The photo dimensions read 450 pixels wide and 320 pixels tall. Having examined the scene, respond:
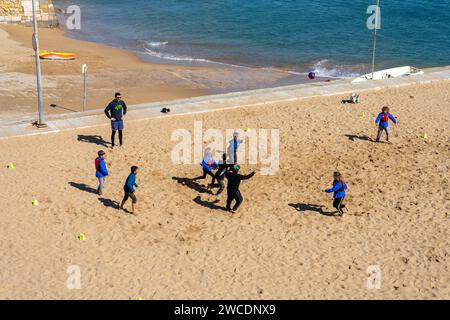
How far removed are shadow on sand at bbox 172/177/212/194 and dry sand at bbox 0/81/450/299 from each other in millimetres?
81

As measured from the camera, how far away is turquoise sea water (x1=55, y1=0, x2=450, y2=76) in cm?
3759

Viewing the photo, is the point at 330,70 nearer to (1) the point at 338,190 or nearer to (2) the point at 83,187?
(1) the point at 338,190

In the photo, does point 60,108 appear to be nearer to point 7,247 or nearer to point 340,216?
point 7,247

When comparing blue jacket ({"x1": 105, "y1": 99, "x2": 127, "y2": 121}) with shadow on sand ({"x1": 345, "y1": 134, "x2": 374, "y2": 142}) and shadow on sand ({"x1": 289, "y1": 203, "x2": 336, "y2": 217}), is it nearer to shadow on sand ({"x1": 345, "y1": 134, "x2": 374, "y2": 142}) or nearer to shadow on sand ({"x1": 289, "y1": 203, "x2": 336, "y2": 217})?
shadow on sand ({"x1": 289, "y1": 203, "x2": 336, "y2": 217})

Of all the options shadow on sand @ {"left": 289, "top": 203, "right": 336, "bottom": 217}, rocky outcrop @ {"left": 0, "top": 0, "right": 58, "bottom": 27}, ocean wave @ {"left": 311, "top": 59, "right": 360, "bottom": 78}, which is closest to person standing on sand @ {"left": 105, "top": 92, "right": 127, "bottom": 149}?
shadow on sand @ {"left": 289, "top": 203, "right": 336, "bottom": 217}

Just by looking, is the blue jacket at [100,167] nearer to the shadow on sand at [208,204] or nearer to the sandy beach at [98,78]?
the shadow on sand at [208,204]

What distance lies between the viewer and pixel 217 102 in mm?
23250

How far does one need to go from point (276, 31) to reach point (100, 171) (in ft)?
99.3

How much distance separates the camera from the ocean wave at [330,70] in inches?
1369

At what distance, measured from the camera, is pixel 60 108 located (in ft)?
79.3

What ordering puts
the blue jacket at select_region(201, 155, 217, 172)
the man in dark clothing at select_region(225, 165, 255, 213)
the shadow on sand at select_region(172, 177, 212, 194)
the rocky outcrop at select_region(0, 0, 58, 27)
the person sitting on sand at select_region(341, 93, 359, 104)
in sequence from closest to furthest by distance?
1. the man in dark clothing at select_region(225, 165, 255, 213)
2. the blue jacket at select_region(201, 155, 217, 172)
3. the shadow on sand at select_region(172, 177, 212, 194)
4. the person sitting on sand at select_region(341, 93, 359, 104)
5. the rocky outcrop at select_region(0, 0, 58, 27)

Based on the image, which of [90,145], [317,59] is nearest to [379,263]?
[90,145]

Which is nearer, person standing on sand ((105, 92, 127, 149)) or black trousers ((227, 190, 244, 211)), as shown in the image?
black trousers ((227, 190, 244, 211))
